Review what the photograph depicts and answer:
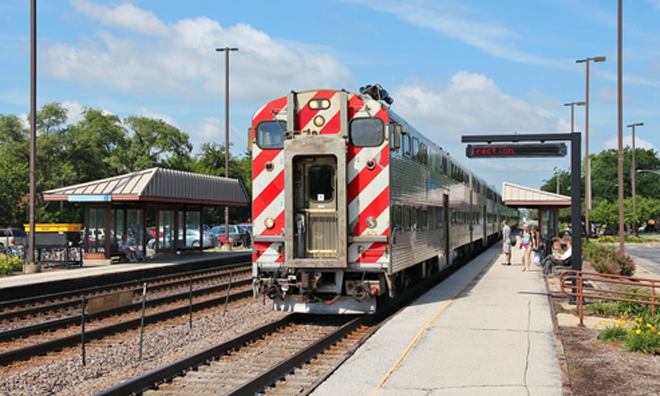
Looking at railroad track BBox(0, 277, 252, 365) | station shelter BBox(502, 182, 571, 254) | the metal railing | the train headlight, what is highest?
the train headlight

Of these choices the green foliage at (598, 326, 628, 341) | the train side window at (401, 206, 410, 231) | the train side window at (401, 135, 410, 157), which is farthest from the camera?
the train side window at (401, 135, 410, 157)

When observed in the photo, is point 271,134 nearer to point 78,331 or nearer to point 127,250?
point 78,331

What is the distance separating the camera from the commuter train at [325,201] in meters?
11.1

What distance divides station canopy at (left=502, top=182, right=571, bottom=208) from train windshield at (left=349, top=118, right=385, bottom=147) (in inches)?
589

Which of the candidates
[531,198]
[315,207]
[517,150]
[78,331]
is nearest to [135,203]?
[78,331]

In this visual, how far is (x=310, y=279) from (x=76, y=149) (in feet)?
178

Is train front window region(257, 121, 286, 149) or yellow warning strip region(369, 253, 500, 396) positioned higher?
train front window region(257, 121, 286, 149)

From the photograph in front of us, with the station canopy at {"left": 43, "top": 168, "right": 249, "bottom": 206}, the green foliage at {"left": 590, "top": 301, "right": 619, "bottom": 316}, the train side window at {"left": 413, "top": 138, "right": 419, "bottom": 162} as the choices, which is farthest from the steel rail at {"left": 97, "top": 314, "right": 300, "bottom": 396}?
the station canopy at {"left": 43, "top": 168, "right": 249, "bottom": 206}

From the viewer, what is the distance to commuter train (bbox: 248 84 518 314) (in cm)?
1112

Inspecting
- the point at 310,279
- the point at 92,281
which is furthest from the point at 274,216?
the point at 92,281

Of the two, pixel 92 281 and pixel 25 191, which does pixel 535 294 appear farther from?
pixel 25 191

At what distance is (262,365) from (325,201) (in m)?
3.70

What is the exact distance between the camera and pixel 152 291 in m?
17.6

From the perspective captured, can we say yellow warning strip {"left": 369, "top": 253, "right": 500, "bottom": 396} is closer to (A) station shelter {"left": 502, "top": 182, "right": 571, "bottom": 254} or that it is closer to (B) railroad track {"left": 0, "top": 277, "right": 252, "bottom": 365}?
(B) railroad track {"left": 0, "top": 277, "right": 252, "bottom": 365}
